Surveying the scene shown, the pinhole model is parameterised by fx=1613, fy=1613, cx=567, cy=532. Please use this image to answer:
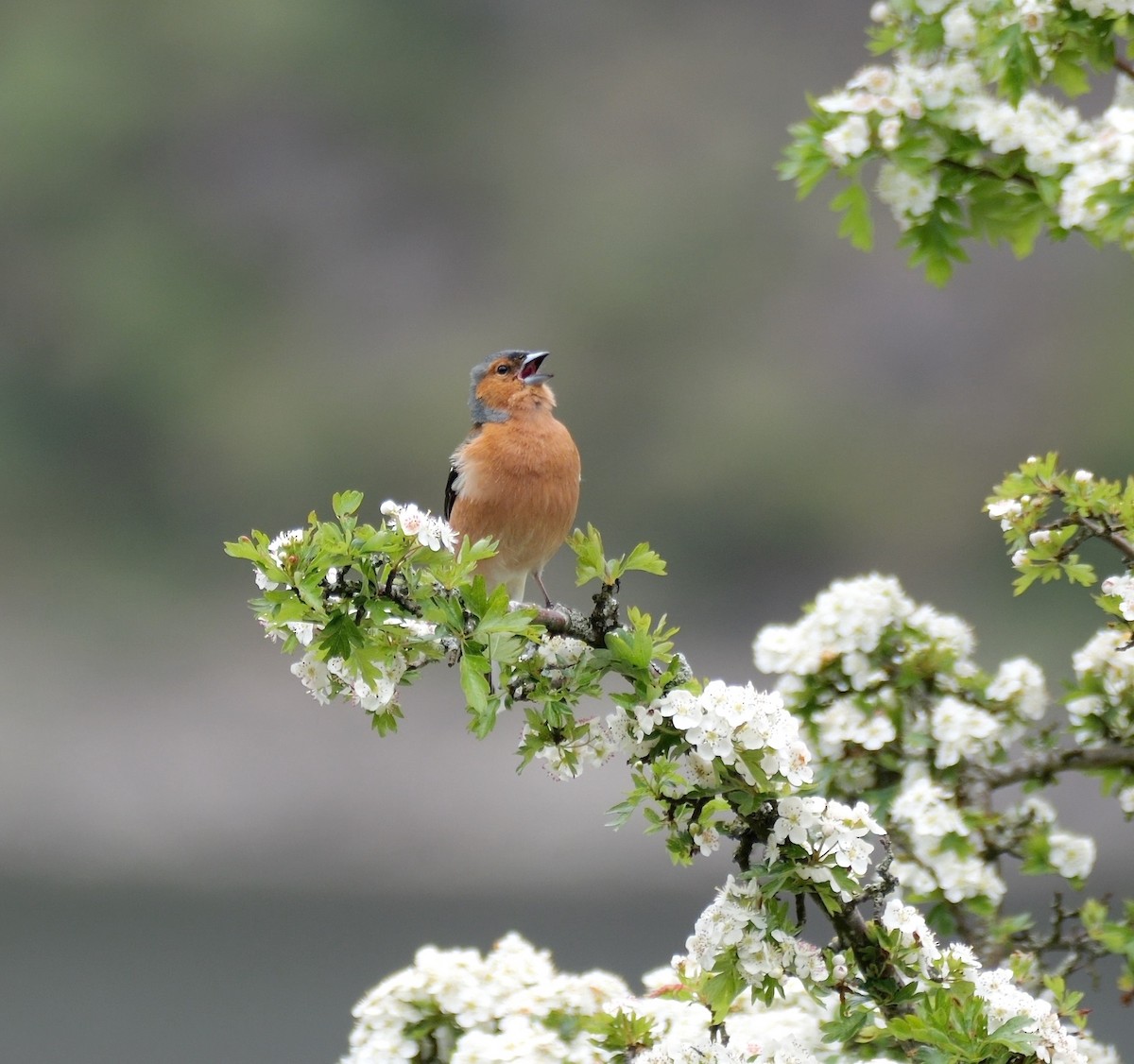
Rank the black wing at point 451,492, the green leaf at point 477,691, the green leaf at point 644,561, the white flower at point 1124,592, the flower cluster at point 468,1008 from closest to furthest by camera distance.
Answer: the green leaf at point 477,691 → the green leaf at point 644,561 → the white flower at point 1124,592 → the flower cluster at point 468,1008 → the black wing at point 451,492

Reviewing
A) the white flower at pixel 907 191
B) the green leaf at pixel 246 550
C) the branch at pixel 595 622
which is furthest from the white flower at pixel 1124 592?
the green leaf at pixel 246 550

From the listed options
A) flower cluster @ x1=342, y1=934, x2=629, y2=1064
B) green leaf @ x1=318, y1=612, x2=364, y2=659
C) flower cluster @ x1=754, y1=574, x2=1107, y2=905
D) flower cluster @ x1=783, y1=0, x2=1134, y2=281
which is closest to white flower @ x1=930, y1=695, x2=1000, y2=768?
flower cluster @ x1=754, y1=574, x2=1107, y2=905

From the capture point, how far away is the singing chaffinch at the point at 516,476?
3.39 metres

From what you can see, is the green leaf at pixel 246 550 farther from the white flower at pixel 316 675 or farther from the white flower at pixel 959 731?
the white flower at pixel 959 731

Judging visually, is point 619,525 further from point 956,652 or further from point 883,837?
point 883,837

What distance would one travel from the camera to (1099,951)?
2.69 metres

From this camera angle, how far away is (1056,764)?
279 cm

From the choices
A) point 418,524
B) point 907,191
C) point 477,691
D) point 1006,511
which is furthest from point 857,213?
point 477,691

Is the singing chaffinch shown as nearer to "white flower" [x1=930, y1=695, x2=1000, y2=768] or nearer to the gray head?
the gray head

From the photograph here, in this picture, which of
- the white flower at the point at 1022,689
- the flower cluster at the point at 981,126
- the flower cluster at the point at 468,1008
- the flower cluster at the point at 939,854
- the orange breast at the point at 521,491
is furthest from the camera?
the orange breast at the point at 521,491

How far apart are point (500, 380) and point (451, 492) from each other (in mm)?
281

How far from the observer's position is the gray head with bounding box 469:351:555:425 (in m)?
3.63

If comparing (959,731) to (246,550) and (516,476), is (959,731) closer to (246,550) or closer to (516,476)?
(516,476)

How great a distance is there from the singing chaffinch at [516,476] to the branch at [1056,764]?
3.23 feet
